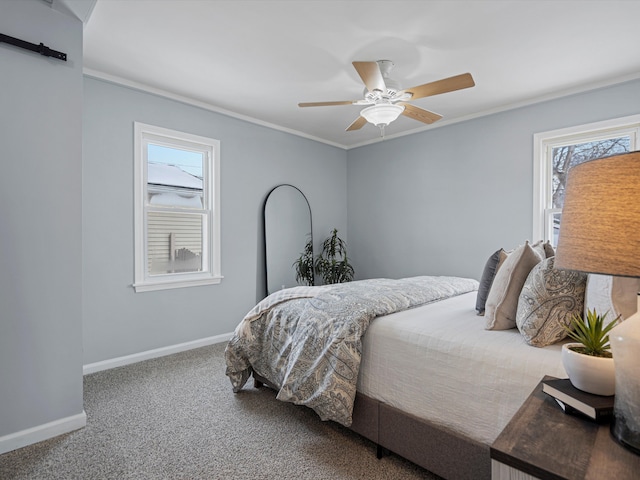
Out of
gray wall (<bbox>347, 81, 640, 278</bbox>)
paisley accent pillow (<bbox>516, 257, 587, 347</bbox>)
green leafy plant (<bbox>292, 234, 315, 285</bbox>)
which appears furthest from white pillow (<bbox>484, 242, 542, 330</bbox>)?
green leafy plant (<bbox>292, 234, 315, 285</bbox>)

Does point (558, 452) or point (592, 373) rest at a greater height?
point (592, 373)

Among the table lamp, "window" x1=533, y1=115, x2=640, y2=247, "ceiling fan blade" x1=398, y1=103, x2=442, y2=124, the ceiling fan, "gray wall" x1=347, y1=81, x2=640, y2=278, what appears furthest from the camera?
"gray wall" x1=347, y1=81, x2=640, y2=278

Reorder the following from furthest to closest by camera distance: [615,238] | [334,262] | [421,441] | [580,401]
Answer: [334,262] → [421,441] → [580,401] → [615,238]

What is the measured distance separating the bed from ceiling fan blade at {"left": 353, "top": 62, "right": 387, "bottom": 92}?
1.38 m

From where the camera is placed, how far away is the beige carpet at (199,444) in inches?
69.2

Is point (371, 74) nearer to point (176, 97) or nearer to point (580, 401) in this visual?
point (580, 401)

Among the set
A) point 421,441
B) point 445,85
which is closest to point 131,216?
point 445,85

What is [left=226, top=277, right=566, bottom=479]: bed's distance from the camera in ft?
4.65

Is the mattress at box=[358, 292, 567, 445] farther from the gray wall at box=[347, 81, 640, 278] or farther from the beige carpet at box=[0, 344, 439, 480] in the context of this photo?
the gray wall at box=[347, 81, 640, 278]

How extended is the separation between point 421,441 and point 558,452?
35.9 inches

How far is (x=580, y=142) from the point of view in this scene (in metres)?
3.29

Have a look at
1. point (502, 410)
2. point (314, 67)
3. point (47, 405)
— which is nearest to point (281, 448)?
point (502, 410)

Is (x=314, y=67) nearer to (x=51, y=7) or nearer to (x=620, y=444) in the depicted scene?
(x=51, y=7)

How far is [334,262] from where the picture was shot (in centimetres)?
466
